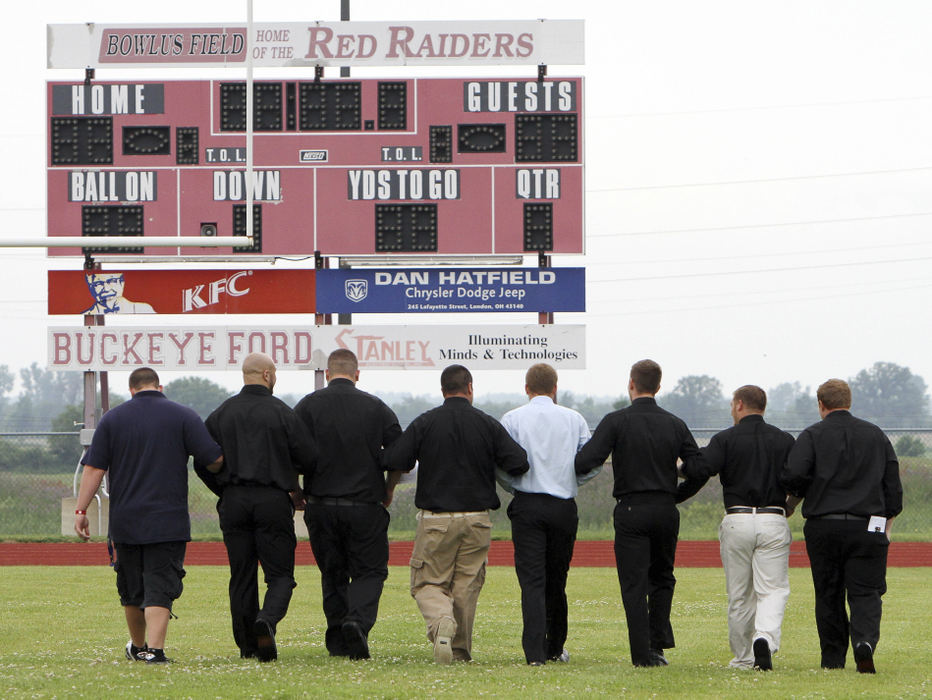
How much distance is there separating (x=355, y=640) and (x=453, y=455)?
1.29 m

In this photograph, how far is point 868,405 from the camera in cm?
7956

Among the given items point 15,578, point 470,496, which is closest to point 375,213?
point 15,578

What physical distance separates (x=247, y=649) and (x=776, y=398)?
114m

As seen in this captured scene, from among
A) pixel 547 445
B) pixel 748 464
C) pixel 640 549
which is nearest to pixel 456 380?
pixel 547 445

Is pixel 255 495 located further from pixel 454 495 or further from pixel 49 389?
pixel 49 389

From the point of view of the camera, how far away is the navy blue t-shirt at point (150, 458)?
7.74 metres

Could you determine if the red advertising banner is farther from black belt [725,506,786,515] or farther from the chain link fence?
black belt [725,506,786,515]

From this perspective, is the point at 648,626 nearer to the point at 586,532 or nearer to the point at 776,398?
the point at 586,532

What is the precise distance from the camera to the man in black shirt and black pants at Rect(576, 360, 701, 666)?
310 inches

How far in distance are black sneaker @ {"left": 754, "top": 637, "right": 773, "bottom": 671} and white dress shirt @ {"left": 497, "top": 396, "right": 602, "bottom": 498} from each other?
4.64ft

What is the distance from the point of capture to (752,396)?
810 cm

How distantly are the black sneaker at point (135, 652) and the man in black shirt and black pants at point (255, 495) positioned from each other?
1.83 ft

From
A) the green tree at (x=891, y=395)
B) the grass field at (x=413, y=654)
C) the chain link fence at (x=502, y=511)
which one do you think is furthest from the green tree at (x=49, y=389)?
the grass field at (x=413, y=654)

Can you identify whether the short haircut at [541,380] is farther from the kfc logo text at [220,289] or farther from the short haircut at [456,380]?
the kfc logo text at [220,289]
